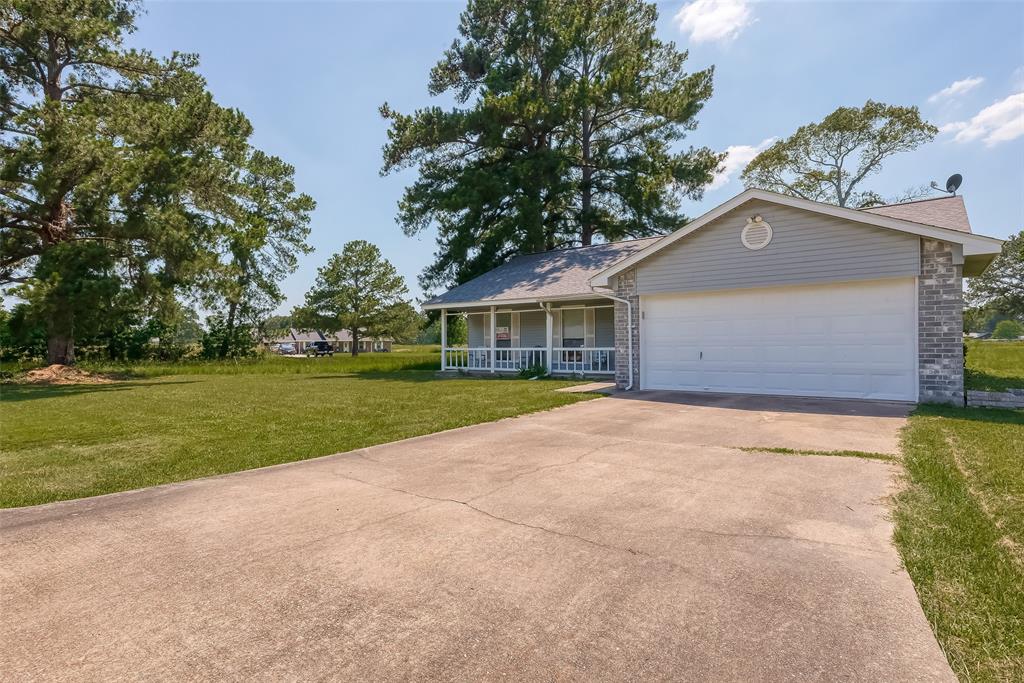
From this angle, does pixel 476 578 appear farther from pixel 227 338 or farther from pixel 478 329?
pixel 227 338

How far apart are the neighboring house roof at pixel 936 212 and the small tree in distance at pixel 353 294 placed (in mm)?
40773

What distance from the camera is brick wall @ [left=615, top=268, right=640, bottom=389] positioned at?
12.3 metres

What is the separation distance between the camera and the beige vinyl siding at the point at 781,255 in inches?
367

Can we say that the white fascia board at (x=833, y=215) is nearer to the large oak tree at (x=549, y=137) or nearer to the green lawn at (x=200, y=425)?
the green lawn at (x=200, y=425)

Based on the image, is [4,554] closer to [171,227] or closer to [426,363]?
[171,227]

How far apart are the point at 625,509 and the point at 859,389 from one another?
8.22 m

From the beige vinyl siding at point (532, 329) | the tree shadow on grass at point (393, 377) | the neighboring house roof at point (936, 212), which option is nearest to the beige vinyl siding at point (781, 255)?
the neighboring house roof at point (936, 212)

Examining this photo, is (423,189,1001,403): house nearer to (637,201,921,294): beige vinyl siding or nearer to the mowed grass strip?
(637,201,921,294): beige vinyl siding

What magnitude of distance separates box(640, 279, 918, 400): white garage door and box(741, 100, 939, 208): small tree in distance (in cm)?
2321

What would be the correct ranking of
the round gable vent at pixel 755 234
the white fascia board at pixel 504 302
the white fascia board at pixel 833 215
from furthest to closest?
the white fascia board at pixel 504 302
the round gable vent at pixel 755 234
the white fascia board at pixel 833 215

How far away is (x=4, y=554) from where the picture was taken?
10.5ft

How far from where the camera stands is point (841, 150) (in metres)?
32.5

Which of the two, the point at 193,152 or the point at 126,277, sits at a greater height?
the point at 193,152

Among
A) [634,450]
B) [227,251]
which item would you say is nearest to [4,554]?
[634,450]
